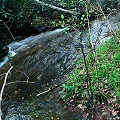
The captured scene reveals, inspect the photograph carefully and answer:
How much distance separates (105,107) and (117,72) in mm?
944

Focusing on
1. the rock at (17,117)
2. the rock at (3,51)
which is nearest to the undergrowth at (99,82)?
the rock at (17,117)

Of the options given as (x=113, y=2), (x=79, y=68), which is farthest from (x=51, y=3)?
(x=79, y=68)

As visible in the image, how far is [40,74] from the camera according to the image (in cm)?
690

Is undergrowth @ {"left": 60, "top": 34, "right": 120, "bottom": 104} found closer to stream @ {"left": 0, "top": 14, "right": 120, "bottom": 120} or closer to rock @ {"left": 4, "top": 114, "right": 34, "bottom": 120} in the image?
stream @ {"left": 0, "top": 14, "right": 120, "bottom": 120}

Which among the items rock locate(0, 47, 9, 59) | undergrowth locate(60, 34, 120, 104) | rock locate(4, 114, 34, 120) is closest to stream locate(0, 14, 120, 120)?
rock locate(4, 114, 34, 120)

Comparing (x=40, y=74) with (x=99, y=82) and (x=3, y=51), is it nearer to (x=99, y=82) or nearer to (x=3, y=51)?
(x=99, y=82)

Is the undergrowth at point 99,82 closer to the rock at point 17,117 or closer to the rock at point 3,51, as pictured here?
the rock at point 17,117

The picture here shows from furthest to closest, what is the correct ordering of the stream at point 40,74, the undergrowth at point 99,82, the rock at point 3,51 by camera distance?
the rock at point 3,51 → the stream at point 40,74 → the undergrowth at point 99,82

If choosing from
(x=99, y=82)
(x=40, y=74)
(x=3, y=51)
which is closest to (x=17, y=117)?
(x=99, y=82)

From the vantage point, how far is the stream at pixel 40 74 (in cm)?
503

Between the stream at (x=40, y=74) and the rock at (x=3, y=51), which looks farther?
the rock at (x=3, y=51)

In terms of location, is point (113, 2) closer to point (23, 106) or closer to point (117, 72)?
point (117, 72)

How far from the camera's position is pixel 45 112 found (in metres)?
5.00

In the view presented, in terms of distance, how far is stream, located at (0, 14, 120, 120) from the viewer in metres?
5.03
